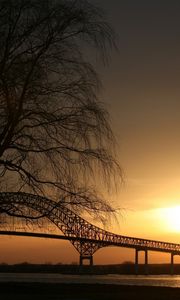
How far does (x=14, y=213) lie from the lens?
14.2m

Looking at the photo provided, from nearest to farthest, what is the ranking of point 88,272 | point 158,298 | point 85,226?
point 158,298 < point 85,226 < point 88,272

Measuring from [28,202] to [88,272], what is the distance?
110 m

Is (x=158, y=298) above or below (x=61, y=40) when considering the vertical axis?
below

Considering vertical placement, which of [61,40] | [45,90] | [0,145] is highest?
[61,40]

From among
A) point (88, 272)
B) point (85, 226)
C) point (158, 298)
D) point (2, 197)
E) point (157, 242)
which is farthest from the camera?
point (157, 242)

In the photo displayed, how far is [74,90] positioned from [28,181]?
2.30m

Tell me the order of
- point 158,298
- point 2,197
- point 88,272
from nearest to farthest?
point 2,197
point 158,298
point 88,272

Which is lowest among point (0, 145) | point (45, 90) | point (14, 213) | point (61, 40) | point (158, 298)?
point (158, 298)

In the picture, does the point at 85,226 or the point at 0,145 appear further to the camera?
the point at 85,226

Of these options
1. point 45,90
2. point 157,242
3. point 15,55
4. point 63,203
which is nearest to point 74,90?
point 45,90

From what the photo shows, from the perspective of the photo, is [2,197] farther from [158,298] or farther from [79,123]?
[158,298]

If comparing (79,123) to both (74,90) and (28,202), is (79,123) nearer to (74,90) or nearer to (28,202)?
(74,90)

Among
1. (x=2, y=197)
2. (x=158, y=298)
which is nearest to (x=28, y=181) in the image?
(x=2, y=197)

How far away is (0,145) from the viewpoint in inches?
564
